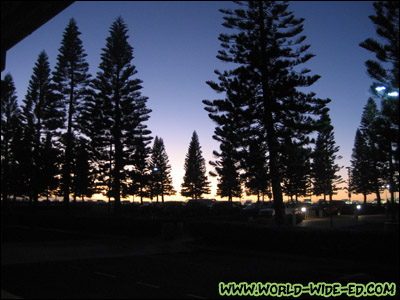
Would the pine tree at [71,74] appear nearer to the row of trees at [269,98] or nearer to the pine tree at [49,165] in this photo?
the pine tree at [49,165]

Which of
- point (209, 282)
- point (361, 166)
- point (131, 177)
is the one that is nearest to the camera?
point (209, 282)

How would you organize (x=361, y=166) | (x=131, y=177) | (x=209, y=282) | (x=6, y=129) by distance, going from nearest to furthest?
(x=209, y=282), (x=131, y=177), (x=6, y=129), (x=361, y=166)

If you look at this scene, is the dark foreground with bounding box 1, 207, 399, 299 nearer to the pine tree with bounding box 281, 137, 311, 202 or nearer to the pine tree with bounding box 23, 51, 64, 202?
the pine tree with bounding box 281, 137, 311, 202

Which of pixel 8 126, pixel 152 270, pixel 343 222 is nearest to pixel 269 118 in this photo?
pixel 343 222

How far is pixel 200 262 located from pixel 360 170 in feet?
217

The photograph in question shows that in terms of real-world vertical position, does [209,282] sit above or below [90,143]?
below

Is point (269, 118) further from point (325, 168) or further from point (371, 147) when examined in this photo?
point (325, 168)

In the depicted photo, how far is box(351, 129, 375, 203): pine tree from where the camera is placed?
6550 centimetres

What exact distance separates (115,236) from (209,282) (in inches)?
499

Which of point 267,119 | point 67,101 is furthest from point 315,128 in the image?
point 67,101

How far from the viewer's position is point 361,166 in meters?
68.8

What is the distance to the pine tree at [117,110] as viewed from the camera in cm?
3525

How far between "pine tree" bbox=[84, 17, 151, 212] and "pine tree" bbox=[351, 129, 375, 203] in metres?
48.6

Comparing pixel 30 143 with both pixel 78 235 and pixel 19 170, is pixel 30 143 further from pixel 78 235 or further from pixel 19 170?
pixel 78 235
